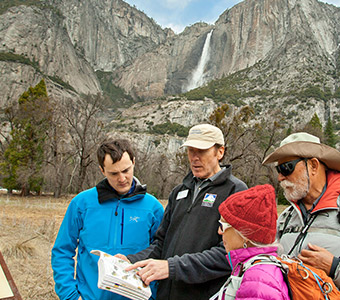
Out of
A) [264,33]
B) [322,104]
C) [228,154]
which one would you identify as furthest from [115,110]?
[228,154]

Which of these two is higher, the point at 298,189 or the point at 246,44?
the point at 246,44

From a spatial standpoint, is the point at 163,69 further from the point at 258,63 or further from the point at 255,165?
the point at 255,165

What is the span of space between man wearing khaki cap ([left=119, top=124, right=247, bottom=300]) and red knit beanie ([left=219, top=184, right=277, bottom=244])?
40 centimetres

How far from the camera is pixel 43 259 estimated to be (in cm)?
586

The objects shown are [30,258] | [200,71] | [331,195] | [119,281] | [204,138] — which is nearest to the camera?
[119,281]

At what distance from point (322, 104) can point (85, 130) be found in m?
61.5

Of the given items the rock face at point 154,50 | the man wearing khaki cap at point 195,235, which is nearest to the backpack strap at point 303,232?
the man wearing khaki cap at point 195,235

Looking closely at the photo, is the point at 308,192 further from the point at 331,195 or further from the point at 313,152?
the point at 313,152

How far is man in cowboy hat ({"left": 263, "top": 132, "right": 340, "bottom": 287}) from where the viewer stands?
182 cm

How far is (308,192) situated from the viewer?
2.04 metres

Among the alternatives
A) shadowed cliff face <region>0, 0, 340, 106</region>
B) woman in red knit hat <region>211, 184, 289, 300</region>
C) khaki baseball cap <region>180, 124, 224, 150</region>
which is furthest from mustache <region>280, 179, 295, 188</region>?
shadowed cliff face <region>0, 0, 340, 106</region>

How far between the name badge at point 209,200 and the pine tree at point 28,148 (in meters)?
20.5

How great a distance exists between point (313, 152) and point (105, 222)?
5.63 ft

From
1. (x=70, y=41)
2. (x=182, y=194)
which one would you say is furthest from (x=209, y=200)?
(x=70, y=41)
